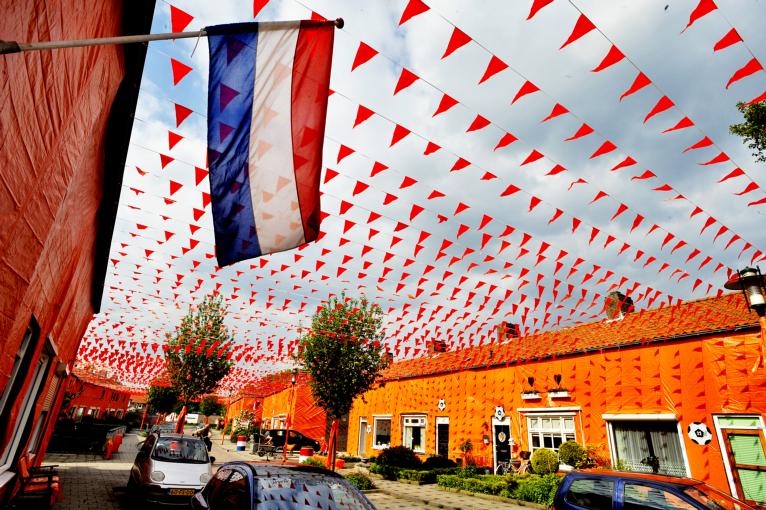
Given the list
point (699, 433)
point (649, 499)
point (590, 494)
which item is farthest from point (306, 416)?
point (649, 499)

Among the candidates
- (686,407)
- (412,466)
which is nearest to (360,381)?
(412,466)

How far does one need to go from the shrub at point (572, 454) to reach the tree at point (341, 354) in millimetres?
7536

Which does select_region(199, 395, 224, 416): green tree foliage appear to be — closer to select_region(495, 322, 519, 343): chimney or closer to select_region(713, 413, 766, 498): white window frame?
select_region(495, 322, 519, 343): chimney

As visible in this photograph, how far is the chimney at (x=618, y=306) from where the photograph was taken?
17344mm

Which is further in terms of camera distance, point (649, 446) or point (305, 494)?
point (649, 446)

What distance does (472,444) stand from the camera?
695 inches

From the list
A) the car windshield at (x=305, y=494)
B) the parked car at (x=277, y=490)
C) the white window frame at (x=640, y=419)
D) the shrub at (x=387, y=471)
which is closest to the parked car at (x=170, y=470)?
the parked car at (x=277, y=490)

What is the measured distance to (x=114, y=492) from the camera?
398 inches

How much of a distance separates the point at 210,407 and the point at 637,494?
288 ft

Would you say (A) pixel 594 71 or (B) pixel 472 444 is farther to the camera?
(B) pixel 472 444

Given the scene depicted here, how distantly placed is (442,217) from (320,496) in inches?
240

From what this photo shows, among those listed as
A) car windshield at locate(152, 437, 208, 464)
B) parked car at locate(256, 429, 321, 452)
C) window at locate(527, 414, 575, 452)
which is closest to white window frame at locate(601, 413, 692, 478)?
window at locate(527, 414, 575, 452)

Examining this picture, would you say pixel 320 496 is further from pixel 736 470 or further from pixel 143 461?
pixel 736 470

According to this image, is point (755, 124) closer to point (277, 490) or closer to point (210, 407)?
point (277, 490)
